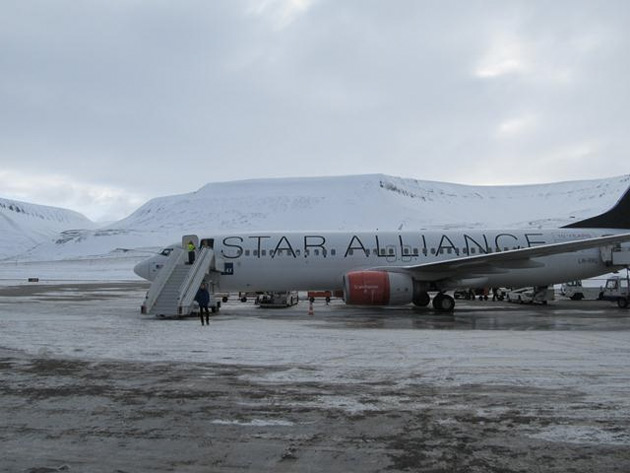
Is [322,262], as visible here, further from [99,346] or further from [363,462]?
[363,462]

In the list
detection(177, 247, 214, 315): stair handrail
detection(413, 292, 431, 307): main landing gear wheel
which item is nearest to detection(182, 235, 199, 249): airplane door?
detection(177, 247, 214, 315): stair handrail

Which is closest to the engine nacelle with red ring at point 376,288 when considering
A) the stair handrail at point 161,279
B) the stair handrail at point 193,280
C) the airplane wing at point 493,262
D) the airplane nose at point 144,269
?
the airplane wing at point 493,262

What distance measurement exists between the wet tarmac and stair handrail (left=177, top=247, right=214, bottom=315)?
4.73m

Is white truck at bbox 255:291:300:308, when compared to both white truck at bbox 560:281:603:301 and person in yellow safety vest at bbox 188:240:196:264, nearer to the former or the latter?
person in yellow safety vest at bbox 188:240:196:264

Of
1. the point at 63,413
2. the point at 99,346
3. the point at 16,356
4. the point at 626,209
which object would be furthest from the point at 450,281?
the point at 63,413

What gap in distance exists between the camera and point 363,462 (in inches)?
177

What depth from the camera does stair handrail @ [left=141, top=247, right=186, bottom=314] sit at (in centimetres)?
1739

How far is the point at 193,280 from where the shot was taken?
60.8ft

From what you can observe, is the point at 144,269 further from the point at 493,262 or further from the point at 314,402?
the point at 314,402

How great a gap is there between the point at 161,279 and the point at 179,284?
0.62 metres

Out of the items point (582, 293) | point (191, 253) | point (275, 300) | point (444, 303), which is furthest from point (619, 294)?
point (191, 253)

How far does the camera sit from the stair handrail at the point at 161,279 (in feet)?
57.1

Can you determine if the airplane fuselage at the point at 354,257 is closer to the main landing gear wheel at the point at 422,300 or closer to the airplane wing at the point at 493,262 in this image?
the airplane wing at the point at 493,262

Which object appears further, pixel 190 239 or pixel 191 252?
pixel 190 239
